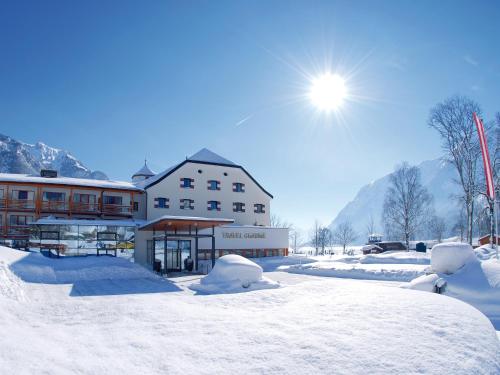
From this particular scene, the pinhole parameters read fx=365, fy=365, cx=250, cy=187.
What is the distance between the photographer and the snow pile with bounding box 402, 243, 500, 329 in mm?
12422

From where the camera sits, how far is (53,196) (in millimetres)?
29688

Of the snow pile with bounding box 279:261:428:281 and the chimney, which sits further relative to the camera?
the chimney

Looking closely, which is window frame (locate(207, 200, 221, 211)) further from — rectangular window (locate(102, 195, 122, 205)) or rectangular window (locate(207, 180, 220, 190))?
rectangular window (locate(102, 195, 122, 205))

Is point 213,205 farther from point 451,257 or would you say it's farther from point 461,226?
point 461,226

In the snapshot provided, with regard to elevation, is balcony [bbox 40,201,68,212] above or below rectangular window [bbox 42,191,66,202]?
below

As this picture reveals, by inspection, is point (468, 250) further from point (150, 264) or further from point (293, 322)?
point (150, 264)

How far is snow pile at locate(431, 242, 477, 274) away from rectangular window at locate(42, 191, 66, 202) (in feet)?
90.0

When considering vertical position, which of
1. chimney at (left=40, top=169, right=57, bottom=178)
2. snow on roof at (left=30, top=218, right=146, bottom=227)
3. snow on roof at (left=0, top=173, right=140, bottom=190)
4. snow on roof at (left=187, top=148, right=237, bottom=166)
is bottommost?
snow on roof at (left=30, top=218, right=146, bottom=227)

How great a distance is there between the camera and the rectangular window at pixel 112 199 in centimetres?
3133

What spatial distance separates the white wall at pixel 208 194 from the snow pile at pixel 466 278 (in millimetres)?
22867

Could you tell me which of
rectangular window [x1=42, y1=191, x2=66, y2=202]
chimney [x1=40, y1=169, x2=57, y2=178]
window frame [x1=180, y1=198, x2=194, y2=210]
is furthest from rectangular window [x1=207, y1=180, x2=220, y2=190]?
chimney [x1=40, y1=169, x2=57, y2=178]

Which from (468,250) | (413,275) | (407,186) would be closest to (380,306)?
(468,250)

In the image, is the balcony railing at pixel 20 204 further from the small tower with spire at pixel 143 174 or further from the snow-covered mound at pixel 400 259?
the snow-covered mound at pixel 400 259

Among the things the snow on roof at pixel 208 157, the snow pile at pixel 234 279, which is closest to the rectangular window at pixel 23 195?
the snow on roof at pixel 208 157
